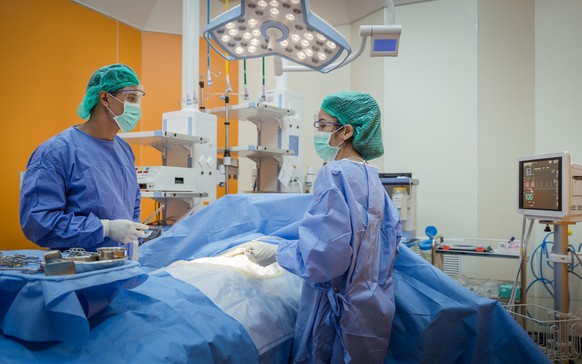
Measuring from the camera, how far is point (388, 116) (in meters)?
4.49

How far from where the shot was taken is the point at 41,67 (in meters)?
4.05

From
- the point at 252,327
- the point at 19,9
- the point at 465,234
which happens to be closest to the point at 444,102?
the point at 465,234

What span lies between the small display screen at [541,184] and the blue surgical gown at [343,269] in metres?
1.52

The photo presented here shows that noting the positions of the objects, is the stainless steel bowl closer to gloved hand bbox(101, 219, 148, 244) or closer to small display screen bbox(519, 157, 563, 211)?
gloved hand bbox(101, 219, 148, 244)

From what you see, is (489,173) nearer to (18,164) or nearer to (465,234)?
(465,234)

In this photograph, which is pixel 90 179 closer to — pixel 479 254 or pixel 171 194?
pixel 171 194

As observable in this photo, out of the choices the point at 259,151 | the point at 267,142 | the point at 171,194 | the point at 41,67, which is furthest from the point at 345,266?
the point at 41,67

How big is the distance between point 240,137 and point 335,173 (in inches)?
157

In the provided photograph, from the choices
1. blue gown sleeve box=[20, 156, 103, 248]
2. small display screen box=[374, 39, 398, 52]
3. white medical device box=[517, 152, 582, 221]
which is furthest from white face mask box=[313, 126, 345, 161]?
white medical device box=[517, 152, 582, 221]

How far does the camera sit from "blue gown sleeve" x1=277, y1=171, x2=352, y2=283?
4.70 ft

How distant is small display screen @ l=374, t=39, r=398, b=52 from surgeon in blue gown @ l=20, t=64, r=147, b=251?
3.42 ft

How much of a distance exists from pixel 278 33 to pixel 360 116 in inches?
17.6

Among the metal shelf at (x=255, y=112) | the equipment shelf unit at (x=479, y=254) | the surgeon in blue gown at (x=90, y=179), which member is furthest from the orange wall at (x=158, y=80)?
the surgeon in blue gown at (x=90, y=179)

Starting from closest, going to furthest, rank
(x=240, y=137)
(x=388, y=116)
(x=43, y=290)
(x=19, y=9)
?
(x=43, y=290) → (x=19, y=9) → (x=388, y=116) → (x=240, y=137)
